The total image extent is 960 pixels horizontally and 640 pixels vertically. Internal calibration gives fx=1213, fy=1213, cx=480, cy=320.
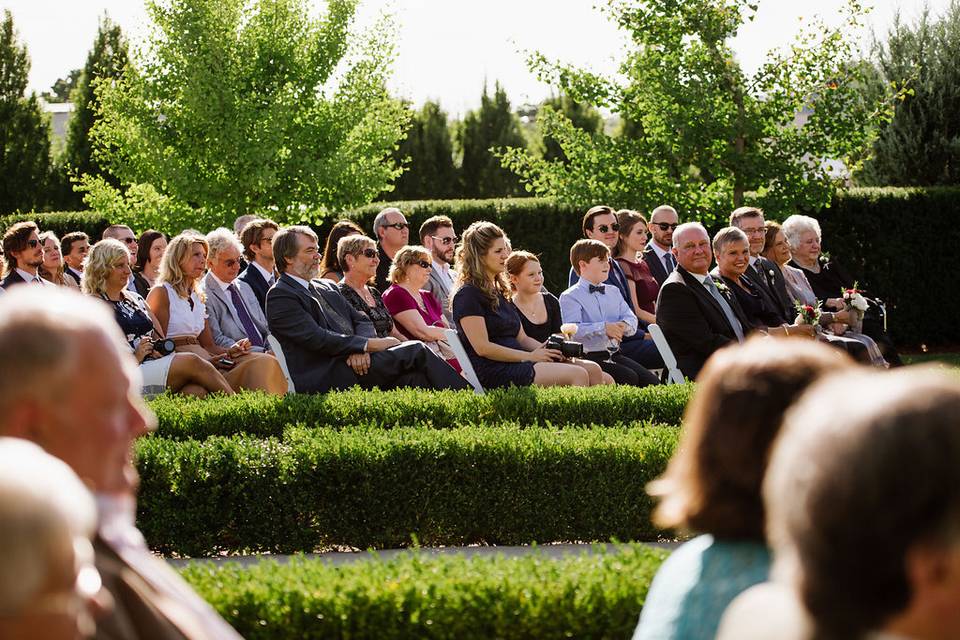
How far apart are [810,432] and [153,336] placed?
999 cm

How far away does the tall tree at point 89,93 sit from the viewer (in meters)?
32.3

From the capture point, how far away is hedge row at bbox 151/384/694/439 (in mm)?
8727

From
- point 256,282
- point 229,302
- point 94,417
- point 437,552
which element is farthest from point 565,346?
point 94,417

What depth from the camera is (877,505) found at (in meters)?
1.44

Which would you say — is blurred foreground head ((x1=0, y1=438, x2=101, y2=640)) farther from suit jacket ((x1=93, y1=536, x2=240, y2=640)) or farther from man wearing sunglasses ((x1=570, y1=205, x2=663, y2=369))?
man wearing sunglasses ((x1=570, y1=205, x2=663, y2=369))

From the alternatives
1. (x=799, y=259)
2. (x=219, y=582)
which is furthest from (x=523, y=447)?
(x=799, y=259)

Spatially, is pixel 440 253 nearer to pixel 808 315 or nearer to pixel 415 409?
pixel 808 315

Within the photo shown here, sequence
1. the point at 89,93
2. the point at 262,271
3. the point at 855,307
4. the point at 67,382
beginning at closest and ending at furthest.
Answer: the point at 67,382 → the point at 262,271 → the point at 855,307 → the point at 89,93

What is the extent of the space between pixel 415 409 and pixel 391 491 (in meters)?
1.49

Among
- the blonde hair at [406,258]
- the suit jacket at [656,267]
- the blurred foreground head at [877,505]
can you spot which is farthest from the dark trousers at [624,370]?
the blurred foreground head at [877,505]

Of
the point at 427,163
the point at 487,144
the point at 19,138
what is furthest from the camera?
the point at 487,144

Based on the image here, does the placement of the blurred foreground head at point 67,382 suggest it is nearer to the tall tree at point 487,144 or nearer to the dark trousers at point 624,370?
the dark trousers at point 624,370

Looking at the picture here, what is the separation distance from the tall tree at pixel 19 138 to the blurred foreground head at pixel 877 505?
108 feet

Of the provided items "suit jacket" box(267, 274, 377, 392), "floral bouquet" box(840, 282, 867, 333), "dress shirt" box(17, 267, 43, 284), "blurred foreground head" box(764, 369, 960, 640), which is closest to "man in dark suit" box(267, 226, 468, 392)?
"suit jacket" box(267, 274, 377, 392)
